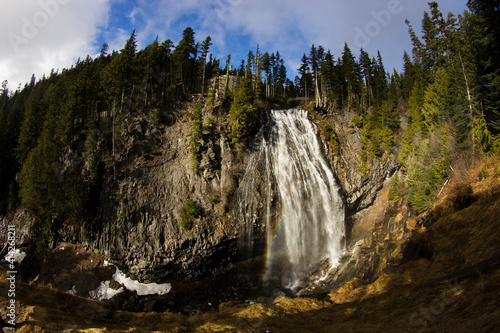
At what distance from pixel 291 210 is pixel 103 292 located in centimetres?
2145

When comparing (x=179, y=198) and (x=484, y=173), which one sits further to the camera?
(x=179, y=198)

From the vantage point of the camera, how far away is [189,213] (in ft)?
86.3

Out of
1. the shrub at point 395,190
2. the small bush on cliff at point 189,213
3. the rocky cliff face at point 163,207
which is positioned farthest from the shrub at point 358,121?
the small bush on cliff at point 189,213

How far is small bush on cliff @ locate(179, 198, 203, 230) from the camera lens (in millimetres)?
25612

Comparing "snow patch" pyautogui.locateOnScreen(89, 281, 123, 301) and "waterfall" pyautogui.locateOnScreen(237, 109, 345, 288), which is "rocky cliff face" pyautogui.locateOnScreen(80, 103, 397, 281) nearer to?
"waterfall" pyautogui.locateOnScreen(237, 109, 345, 288)

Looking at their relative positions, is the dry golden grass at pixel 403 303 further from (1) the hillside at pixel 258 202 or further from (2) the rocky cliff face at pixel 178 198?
(2) the rocky cliff face at pixel 178 198

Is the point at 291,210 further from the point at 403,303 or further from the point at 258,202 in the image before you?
the point at 403,303

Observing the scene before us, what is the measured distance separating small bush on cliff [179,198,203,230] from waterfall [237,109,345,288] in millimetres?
4546

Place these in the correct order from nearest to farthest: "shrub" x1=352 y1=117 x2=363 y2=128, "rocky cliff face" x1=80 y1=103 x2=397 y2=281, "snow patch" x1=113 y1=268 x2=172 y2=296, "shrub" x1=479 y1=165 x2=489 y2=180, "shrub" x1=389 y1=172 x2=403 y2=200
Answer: "shrub" x1=479 y1=165 x2=489 y2=180, "snow patch" x1=113 y1=268 x2=172 y2=296, "rocky cliff face" x1=80 y1=103 x2=397 y2=281, "shrub" x1=389 y1=172 x2=403 y2=200, "shrub" x1=352 y1=117 x2=363 y2=128

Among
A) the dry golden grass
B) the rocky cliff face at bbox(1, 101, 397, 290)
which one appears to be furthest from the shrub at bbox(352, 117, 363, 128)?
the dry golden grass

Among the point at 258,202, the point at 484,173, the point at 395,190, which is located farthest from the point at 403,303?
the point at 395,190

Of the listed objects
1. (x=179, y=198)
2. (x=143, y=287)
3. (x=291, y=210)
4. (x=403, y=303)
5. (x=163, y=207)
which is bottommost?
(x=143, y=287)

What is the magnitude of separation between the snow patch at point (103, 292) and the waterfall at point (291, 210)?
14062 millimetres

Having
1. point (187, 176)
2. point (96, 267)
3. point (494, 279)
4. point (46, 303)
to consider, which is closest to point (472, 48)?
point (494, 279)
